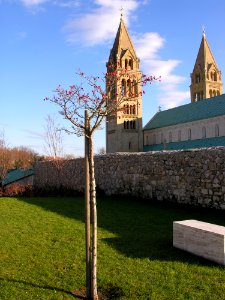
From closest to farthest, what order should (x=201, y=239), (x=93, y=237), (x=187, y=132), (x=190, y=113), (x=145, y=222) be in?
(x=93, y=237)
(x=201, y=239)
(x=145, y=222)
(x=187, y=132)
(x=190, y=113)

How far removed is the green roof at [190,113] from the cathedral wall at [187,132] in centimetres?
60

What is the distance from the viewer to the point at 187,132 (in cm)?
4956

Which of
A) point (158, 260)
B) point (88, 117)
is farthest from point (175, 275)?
point (88, 117)

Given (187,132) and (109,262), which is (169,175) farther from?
(187,132)

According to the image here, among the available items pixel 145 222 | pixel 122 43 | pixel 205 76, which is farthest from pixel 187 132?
pixel 145 222

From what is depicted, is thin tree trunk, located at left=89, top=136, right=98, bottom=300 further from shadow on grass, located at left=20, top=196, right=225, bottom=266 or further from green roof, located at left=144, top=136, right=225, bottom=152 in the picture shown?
green roof, located at left=144, top=136, right=225, bottom=152

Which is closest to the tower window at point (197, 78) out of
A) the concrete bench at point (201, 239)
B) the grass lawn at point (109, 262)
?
the grass lawn at point (109, 262)

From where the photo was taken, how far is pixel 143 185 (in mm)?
14688

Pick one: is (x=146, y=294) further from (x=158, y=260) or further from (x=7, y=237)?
(x=7, y=237)

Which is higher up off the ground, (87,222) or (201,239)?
(87,222)

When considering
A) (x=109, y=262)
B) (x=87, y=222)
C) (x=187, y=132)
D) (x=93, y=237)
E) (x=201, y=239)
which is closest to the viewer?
(x=93, y=237)

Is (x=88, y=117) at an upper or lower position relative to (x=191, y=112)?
lower

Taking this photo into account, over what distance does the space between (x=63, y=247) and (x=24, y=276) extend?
1.59 meters

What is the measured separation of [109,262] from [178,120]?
47508 millimetres
